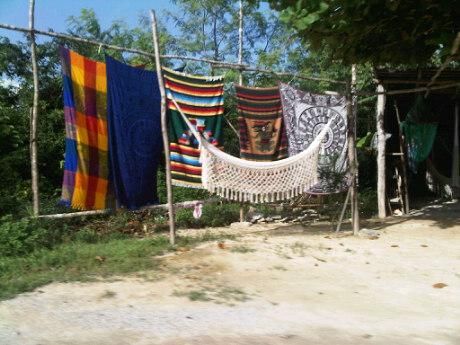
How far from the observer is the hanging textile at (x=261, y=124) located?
699cm

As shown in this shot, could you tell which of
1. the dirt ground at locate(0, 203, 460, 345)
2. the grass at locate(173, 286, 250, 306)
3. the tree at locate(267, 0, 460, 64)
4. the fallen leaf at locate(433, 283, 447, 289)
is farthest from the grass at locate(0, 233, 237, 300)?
the tree at locate(267, 0, 460, 64)

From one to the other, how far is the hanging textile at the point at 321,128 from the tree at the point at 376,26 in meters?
0.84

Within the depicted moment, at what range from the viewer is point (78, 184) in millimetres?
5590

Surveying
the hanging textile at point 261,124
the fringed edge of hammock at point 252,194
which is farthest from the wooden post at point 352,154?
the hanging textile at point 261,124

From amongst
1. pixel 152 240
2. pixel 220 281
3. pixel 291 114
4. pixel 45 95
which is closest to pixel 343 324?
pixel 220 281

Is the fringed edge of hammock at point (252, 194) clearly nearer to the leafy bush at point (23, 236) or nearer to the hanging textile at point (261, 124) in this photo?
the hanging textile at point (261, 124)

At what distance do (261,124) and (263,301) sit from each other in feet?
11.9

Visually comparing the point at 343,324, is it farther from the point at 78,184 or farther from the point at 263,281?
the point at 78,184

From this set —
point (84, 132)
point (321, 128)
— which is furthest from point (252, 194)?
point (84, 132)

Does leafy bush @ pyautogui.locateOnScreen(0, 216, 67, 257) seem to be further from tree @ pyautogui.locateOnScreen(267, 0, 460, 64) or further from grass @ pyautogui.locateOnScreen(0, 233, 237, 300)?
tree @ pyautogui.locateOnScreen(267, 0, 460, 64)

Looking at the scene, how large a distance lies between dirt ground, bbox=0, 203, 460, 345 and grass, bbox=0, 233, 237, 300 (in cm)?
16

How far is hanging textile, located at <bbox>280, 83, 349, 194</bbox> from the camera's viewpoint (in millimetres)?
7078

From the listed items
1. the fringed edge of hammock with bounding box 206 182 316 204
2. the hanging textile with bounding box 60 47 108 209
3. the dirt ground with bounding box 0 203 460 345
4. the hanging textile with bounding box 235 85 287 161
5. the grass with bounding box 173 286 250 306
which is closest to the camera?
the dirt ground with bounding box 0 203 460 345

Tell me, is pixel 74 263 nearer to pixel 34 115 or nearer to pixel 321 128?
pixel 34 115
